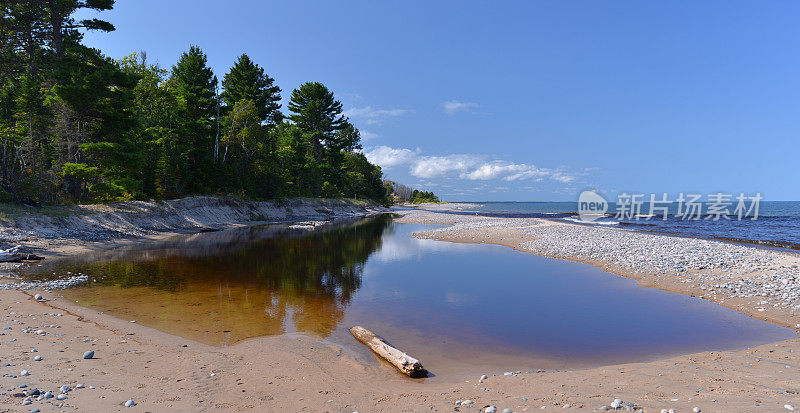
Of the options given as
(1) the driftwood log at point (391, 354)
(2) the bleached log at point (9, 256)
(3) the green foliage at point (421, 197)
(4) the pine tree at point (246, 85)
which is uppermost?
(4) the pine tree at point (246, 85)

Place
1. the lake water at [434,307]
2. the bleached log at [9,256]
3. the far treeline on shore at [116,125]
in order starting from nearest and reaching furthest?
the lake water at [434,307] → the bleached log at [9,256] → the far treeline on shore at [116,125]

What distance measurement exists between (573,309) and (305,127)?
7406 centimetres

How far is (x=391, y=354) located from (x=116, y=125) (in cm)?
3404

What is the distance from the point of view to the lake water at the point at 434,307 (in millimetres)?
8734

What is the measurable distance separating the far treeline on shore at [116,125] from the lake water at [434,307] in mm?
13781

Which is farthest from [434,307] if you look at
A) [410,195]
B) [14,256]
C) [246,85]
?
[410,195]

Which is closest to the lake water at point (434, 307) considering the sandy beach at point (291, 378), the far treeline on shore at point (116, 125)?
the sandy beach at point (291, 378)

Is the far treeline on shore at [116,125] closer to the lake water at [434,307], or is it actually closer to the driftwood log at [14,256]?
the driftwood log at [14,256]

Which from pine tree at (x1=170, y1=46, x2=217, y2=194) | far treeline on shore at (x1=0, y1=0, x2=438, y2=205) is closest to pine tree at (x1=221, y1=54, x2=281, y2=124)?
far treeline on shore at (x1=0, y1=0, x2=438, y2=205)

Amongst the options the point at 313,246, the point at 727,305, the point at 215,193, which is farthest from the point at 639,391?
the point at 215,193

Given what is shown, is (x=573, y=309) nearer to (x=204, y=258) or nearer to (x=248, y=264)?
(x=248, y=264)

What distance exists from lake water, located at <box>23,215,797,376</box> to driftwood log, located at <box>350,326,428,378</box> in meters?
0.29

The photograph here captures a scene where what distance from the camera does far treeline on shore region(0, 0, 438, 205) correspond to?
85.0 feet

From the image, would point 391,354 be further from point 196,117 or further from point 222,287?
point 196,117
